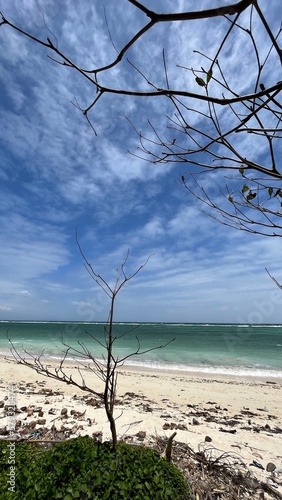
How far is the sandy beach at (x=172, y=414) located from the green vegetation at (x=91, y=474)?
79 cm

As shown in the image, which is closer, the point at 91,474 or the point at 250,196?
the point at 250,196

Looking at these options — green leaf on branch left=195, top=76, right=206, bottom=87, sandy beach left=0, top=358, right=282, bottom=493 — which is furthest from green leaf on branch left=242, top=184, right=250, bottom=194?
sandy beach left=0, top=358, right=282, bottom=493

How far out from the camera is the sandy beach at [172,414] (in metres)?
5.12

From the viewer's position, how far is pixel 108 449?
2816 mm

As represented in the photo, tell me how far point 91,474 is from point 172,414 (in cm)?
616

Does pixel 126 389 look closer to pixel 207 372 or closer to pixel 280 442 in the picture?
pixel 280 442

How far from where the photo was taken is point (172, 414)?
788cm

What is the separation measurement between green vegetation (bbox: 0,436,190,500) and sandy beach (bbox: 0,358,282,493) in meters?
0.79

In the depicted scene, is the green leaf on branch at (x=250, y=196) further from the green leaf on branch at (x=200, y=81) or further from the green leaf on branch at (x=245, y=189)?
the green leaf on branch at (x=200, y=81)

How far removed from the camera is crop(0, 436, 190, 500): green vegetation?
2219mm

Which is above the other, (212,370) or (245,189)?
(245,189)

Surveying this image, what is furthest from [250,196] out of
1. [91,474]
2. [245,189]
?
[91,474]

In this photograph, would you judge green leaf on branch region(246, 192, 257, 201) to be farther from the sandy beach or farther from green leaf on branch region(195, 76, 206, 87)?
the sandy beach

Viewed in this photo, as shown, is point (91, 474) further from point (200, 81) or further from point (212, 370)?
point (212, 370)
